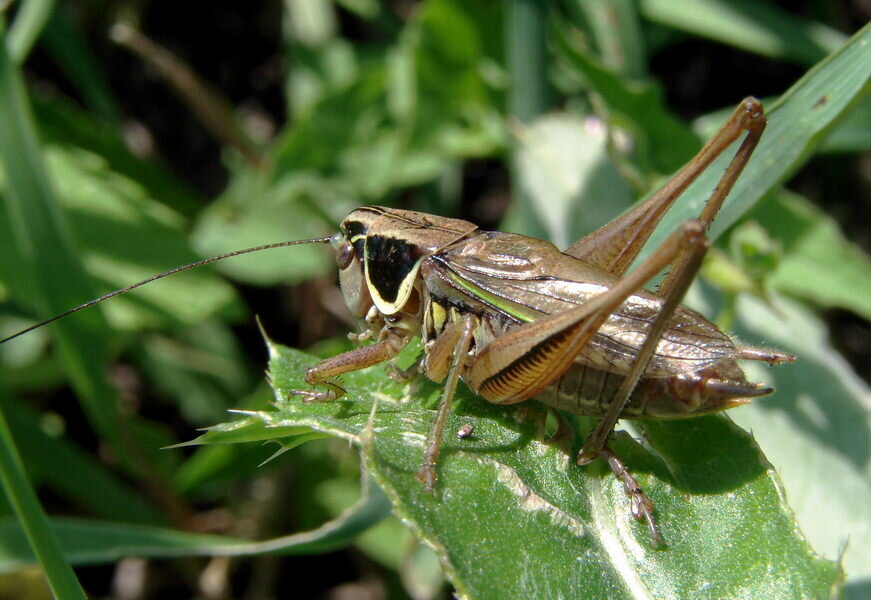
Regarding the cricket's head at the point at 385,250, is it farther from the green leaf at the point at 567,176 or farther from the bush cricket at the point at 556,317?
the green leaf at the point at 567,176

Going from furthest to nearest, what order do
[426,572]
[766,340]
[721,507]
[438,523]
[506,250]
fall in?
[426,572]
[766,340]
[506,250]
[721,507]
[438,523]

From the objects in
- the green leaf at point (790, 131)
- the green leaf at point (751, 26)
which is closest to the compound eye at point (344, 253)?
the green leaf at point (790, 131)

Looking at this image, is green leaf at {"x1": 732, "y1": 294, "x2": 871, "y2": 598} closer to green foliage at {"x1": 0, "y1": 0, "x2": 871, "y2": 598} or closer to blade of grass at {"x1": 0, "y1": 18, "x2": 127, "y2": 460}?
green foliage at {"x1": 0, "y1": 0, "x2": 871, "y2": 598}

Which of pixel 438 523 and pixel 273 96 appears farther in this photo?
pixel 273 96

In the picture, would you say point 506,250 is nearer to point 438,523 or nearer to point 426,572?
point 438,523

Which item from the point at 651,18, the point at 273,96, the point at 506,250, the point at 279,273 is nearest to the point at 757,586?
the point at 506,250

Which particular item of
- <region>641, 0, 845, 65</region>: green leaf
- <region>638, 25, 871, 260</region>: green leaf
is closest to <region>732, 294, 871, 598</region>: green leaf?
<region>638, 25, 871, 260</region>: green leaf

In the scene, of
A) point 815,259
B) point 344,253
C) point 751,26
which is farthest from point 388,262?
point 751,26

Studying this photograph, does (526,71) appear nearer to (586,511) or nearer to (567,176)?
(567,176)
